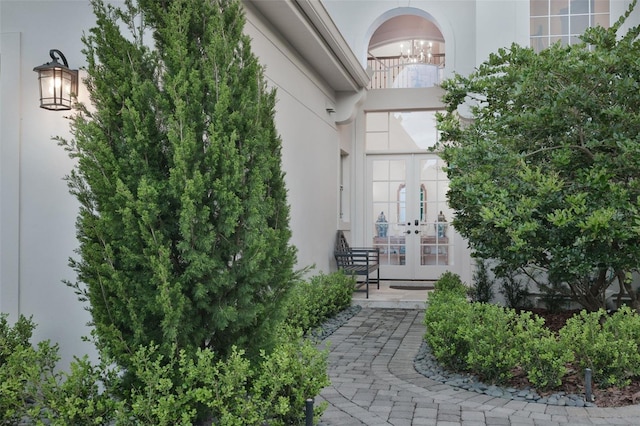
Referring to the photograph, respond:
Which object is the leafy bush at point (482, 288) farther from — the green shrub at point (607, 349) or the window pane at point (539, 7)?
the window pane at point (539, 7)

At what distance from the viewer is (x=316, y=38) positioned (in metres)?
7.69

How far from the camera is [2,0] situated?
446 cm

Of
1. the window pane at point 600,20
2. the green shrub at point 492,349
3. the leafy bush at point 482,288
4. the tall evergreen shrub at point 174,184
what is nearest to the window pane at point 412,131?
the window pane at point 600,20

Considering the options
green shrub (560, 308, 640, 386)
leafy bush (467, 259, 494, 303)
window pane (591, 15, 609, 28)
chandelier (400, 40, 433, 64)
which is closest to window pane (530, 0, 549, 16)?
window pane (591, 15, 609, 28)

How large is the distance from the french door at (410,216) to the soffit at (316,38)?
226 cm

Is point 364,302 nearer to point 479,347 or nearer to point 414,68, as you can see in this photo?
point 479,347

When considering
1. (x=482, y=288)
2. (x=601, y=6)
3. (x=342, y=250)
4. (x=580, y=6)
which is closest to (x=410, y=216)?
(x=342, y=250)

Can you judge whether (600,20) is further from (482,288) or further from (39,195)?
(39,195)

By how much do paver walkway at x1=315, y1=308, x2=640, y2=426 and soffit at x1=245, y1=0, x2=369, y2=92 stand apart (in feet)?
12.9

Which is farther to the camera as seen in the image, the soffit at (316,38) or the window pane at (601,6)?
the window pane at (601,6)

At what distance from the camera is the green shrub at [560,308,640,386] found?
4.25m

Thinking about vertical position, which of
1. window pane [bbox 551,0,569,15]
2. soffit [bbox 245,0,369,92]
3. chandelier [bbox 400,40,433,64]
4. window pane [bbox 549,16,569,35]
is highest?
chandelier [bbox 400,40,433,64]

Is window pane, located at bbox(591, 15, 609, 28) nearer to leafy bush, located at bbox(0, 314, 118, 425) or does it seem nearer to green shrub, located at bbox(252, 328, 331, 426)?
green shrub, located at bbox(252, 328, 331, 426)

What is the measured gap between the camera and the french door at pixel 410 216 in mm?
11648
